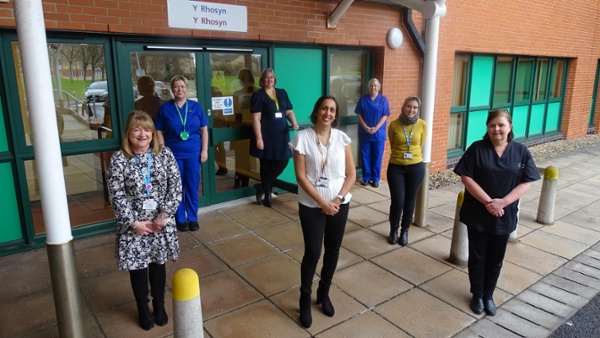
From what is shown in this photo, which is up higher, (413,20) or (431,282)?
(413,20)

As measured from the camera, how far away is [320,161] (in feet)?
10.3

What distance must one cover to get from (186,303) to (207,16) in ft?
12.2

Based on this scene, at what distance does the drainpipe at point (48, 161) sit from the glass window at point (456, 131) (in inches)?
309

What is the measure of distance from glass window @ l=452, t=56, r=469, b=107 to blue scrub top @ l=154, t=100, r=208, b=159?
584 cm

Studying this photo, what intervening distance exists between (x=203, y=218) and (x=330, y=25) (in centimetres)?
326

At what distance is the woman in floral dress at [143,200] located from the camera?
2.92m

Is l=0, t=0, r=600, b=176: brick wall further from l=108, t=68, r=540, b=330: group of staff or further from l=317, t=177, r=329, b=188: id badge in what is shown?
l=317, t=177, r=329, b=188: id badge

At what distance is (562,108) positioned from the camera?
1230cm

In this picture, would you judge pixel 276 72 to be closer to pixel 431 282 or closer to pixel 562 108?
pixel 431 282

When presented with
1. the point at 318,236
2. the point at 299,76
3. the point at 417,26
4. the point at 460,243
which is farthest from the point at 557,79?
the point at 318,236

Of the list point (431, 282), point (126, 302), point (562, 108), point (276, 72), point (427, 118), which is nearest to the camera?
point (126, 302)

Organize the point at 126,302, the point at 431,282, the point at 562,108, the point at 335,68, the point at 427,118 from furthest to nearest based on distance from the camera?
the point at 562,108 < the point at 335,68 < the point at 427,118 < the point at 431,282 < the point at 126,302

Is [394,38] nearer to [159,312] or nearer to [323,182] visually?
[323,182]

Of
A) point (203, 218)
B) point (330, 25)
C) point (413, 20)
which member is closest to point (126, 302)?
point (203, 218)
